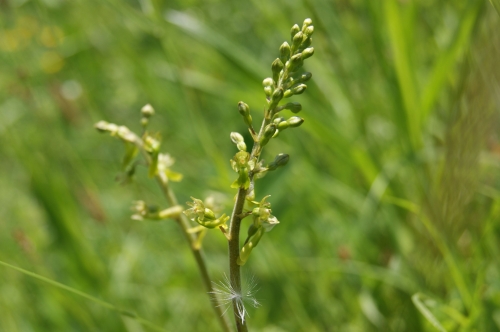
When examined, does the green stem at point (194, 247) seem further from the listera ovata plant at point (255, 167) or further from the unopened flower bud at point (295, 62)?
the unopened flower bud at point (295, 62)

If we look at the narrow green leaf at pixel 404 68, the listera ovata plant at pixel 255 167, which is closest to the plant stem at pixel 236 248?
the listera ovata plant at pixel 255 167

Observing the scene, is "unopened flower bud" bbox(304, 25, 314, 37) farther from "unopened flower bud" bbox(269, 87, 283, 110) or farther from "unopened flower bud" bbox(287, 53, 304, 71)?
"unopened flower bud" bbox(269, 87, 283, 110)

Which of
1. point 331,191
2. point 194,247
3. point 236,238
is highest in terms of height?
point 236,238

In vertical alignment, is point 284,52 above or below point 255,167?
above

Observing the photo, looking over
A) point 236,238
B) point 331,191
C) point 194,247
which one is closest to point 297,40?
point 236,238

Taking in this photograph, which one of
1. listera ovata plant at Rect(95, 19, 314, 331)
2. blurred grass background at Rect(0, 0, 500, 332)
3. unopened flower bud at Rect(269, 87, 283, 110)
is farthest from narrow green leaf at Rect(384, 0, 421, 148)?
unopened flower bud at Rect(269, 87, 283, 110)

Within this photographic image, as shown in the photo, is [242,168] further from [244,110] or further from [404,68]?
[404,68]

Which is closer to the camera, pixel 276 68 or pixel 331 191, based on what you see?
pixel 276 68

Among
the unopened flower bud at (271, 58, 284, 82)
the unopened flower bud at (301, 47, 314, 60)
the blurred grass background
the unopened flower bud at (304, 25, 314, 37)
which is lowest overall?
the blurred grass background
